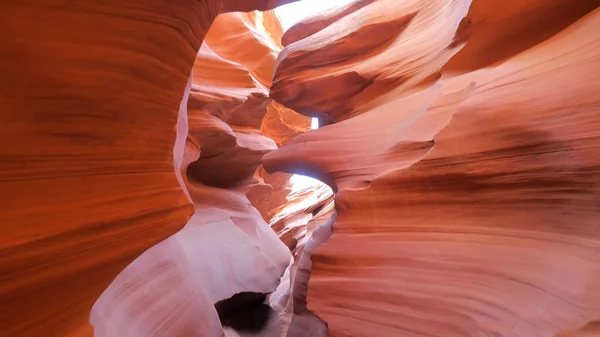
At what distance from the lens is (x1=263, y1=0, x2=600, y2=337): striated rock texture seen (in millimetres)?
1290

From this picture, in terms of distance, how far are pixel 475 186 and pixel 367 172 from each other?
71 cm

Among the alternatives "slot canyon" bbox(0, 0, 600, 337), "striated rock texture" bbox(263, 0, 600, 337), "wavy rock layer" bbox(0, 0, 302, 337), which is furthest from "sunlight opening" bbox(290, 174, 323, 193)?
"wavy rock layer" bbox(0, 0, 302, 337)

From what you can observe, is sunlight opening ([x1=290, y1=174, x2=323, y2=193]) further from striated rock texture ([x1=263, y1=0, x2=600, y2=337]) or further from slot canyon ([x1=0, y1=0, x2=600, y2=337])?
striated rock texture ([x1=263, y1=0, x2=600, y2=337])

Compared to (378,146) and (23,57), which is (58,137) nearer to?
(23,57)

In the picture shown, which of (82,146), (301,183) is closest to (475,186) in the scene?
(82,146)

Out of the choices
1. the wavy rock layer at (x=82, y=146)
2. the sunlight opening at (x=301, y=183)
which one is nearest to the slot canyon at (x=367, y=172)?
the wavy rock layer at (x=82, y=146)

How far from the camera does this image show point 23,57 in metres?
0.93

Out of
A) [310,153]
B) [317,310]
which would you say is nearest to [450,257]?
[317,310]

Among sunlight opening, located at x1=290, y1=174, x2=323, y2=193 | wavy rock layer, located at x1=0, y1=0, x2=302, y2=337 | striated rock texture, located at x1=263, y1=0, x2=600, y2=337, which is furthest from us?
sunlight opening, located at x1=290, y1=174, x2=323, y2=193

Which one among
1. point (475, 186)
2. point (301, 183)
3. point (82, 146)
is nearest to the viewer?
point (82, 146)

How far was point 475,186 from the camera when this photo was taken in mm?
1665

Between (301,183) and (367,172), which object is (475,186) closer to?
(367,172)

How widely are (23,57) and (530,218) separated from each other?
192cm

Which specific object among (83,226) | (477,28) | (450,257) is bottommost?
(450,257)
